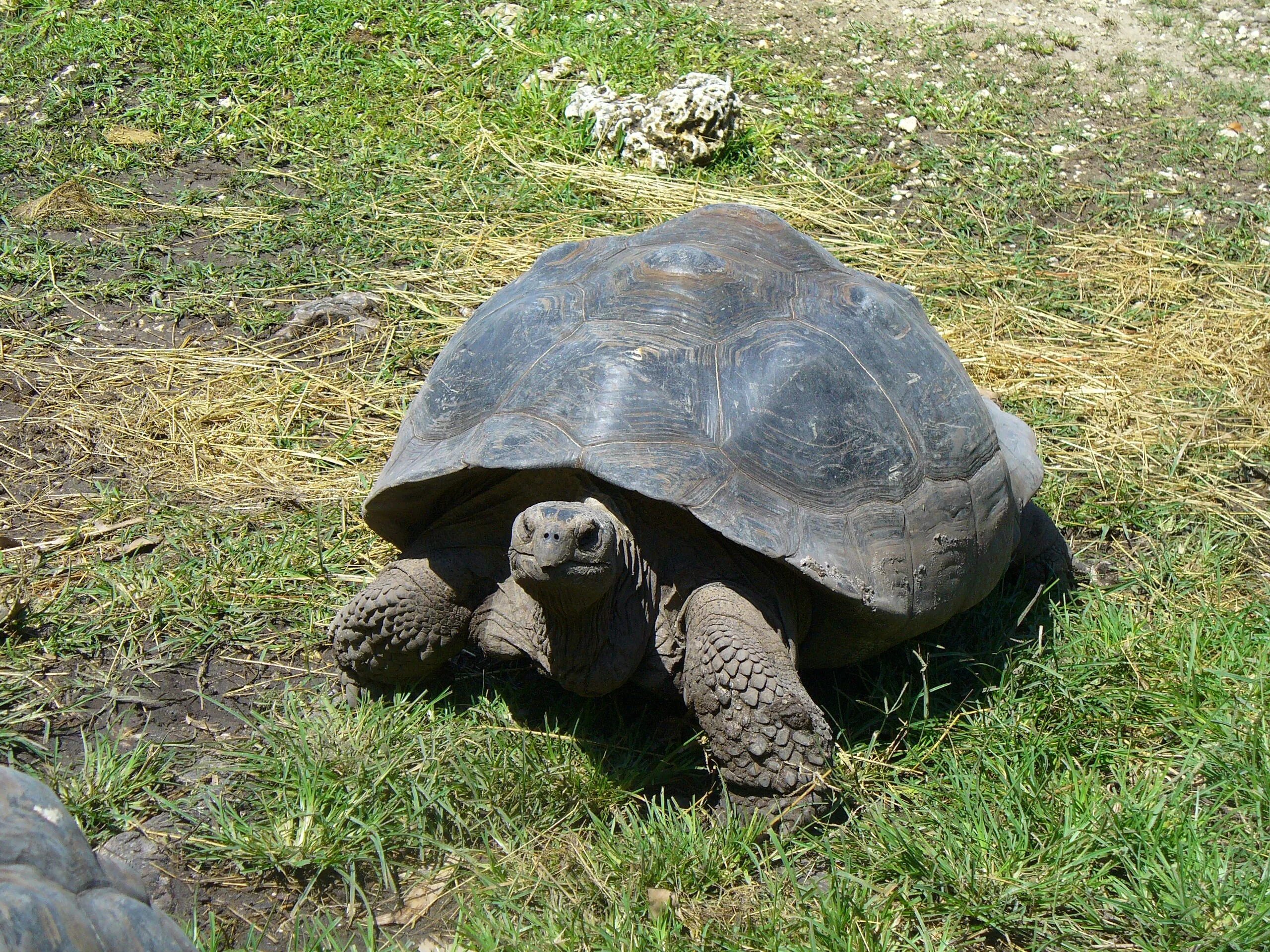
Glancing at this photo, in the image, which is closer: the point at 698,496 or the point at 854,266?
the point at 698,496

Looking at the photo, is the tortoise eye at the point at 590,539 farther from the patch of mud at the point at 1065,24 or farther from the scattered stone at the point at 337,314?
the patch of mud at the point at 1065,24

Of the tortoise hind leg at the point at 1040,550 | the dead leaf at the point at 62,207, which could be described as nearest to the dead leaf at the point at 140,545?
the dead leaf at the point at 62,207

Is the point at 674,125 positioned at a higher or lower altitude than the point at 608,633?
higher

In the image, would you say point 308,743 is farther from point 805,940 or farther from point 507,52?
point 507,52

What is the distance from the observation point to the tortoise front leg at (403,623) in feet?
9.11

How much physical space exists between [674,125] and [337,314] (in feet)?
6.60

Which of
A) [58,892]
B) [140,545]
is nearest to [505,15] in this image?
[140,545]

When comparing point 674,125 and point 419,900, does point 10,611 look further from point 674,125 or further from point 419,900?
point 674,125

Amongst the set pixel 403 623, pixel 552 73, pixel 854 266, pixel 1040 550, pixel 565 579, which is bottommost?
pixel 1040 550

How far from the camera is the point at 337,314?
182 inches

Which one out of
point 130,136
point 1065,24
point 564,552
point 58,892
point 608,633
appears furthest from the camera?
point 1065,24

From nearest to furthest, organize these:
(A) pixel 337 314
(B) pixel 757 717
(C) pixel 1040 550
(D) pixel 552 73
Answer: (B) pixel 757 717, (C) pixel 1040 550, (A) pixel 337 314, (D) pixel 552 73

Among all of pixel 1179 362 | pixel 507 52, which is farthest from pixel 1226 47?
pixel 507 52

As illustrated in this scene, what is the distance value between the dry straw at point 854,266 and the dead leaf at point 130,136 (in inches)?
22.0
